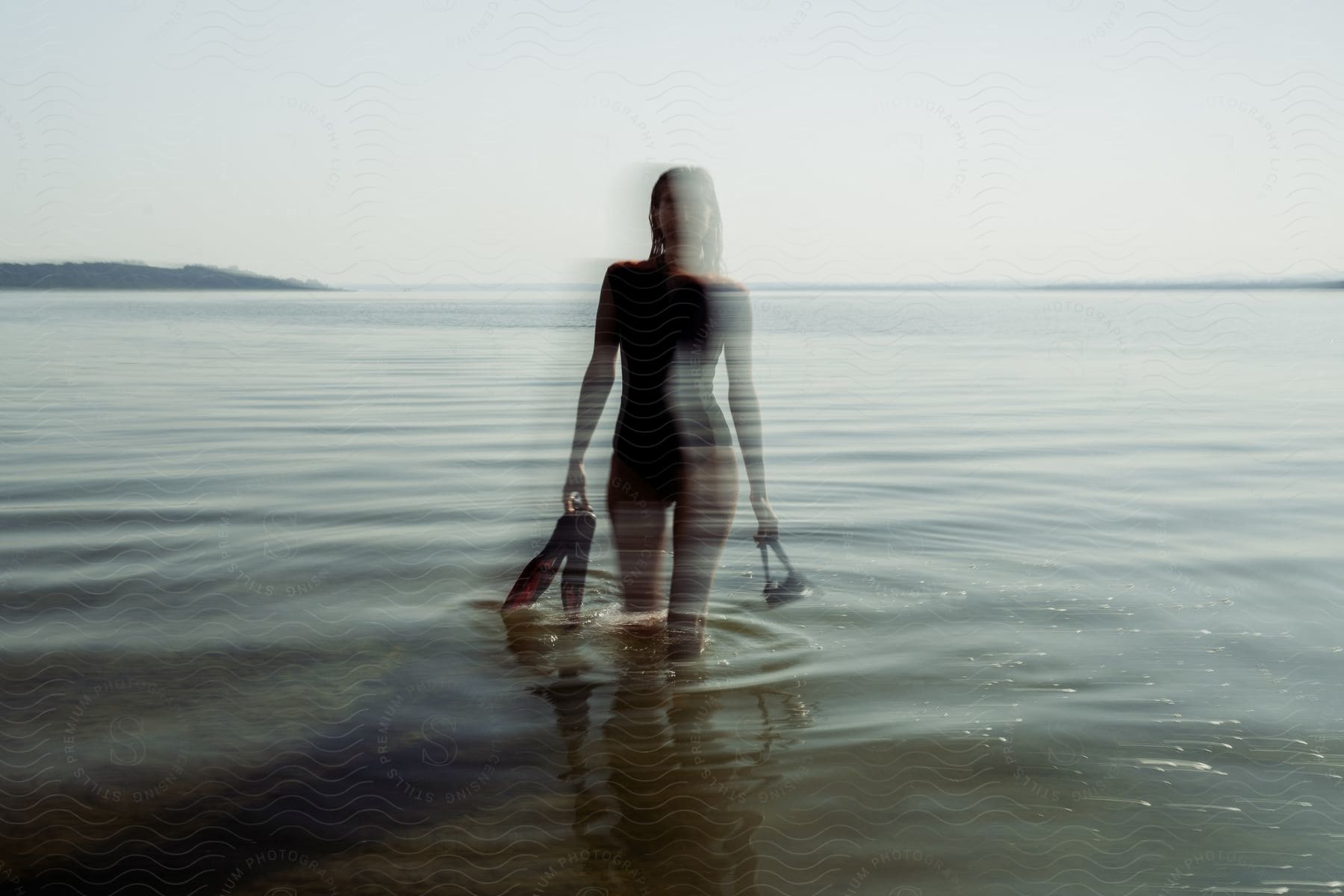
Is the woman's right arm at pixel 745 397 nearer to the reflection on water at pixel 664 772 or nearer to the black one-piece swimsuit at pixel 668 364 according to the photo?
the black one-piece swimsuit at pixel 668 364

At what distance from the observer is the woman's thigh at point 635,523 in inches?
153

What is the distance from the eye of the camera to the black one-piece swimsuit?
11.8 ft

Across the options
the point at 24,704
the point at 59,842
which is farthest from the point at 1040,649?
the point at 24,704

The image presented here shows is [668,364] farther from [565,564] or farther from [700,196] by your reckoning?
[565,564]

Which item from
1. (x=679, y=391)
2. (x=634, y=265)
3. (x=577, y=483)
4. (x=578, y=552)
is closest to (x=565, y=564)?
(x=578, y=552)

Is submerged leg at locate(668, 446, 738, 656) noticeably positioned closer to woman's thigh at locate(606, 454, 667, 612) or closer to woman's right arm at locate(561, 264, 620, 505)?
woman's thigh at locate(606, 454, 667, 612)

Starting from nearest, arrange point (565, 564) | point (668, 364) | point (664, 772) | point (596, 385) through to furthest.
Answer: point (664, 772)
point (668, 364)
point (596, 385)
point (565, 564)

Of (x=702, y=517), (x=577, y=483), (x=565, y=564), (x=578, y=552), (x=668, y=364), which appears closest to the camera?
(x=668, y=364)

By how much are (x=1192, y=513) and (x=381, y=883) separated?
6352mm

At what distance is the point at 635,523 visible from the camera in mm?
3977

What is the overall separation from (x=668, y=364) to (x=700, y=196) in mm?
596

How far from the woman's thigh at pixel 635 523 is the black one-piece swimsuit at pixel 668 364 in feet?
0.20

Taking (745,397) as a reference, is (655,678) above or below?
below

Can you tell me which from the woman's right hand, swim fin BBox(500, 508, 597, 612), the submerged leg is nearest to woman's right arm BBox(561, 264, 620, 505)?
the woman's right hand
